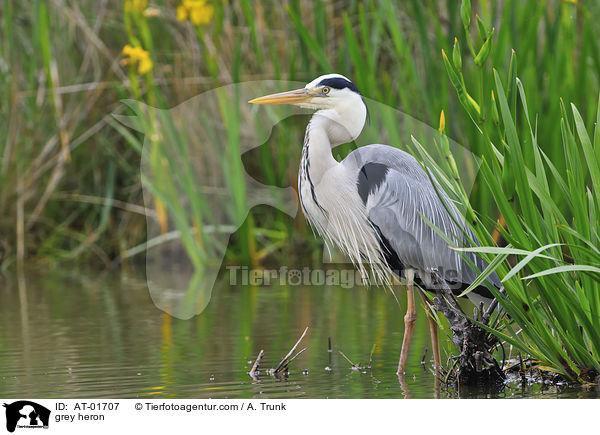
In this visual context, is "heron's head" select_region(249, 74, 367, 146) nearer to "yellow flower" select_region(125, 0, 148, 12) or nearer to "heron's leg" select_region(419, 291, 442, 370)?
"heron's leg" select_region(419, 291, 442, 370)

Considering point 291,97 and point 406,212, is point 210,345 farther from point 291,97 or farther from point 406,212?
point 291,97

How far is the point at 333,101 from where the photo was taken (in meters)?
4.30

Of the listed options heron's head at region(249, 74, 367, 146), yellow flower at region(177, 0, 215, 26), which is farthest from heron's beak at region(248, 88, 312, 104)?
yellow flower at region(177, 0, 215, 26)

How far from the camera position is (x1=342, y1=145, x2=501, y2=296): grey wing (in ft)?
14.2

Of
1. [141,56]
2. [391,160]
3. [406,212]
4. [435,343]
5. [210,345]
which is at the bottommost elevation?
[210,345]

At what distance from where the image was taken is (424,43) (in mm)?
6254

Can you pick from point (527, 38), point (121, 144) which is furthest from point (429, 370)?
point (121, 144)

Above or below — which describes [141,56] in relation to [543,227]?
above

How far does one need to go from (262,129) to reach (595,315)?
15.0 feet

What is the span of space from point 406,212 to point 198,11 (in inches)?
127

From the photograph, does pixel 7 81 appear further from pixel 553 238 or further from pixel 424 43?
pixel 553 238
